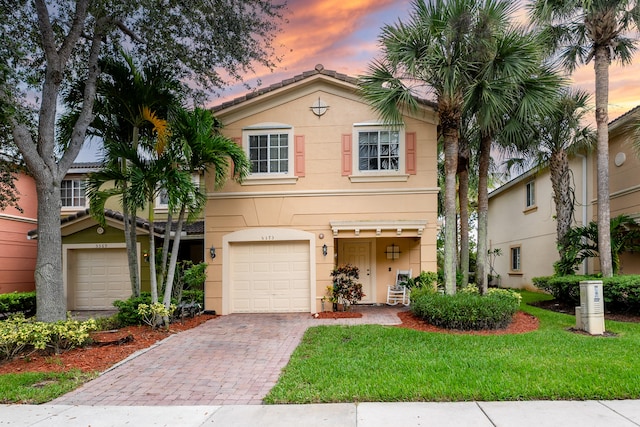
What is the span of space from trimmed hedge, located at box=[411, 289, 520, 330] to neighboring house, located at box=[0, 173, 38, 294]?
14081 mm

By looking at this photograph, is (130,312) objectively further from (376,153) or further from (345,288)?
(376,153)

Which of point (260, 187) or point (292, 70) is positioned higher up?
point (292, 70)

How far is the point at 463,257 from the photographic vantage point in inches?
493

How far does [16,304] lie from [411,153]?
1226 centimetres

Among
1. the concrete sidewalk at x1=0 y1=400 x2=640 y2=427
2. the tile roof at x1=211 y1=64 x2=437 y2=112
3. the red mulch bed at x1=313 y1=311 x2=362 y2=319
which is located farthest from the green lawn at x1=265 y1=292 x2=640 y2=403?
the tile roof at x1=211 y1=64 x2=437 y2=112

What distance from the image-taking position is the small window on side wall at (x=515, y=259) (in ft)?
66.1

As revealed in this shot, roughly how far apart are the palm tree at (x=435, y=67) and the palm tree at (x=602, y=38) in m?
3.54

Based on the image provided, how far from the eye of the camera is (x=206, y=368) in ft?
21.4

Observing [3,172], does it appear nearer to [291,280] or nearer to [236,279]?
[236,279]

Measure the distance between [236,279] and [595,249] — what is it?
1073 centimetres

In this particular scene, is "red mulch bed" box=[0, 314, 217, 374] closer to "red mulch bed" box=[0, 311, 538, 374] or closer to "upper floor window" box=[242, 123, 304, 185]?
"red mulch bed" box=[0, 311, 538, 374]

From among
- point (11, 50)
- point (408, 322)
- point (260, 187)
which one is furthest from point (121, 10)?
point (408, 322)

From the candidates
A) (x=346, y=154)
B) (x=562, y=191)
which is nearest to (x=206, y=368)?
(x=346, y=154)

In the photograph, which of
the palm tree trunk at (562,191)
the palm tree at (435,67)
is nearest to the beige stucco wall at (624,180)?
Answer: the palm tree trunk at (562,191)
